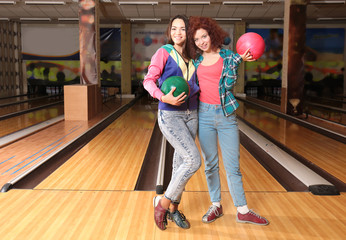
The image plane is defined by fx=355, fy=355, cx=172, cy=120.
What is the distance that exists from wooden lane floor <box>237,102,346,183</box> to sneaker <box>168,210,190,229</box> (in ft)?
5.50

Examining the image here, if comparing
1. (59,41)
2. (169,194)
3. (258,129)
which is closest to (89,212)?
(169,194)

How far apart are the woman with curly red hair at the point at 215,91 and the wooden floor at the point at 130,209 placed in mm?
330

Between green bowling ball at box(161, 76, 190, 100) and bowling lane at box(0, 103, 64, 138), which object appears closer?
green bowling ball at box(161, 76, 190, 100)

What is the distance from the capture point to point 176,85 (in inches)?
72.6

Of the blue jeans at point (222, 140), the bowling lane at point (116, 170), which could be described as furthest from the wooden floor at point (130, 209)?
the blue jeans at point (222, 140)

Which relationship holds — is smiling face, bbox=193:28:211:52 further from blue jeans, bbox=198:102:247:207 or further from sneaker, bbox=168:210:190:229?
sneaker, bbox=168:210:190:229

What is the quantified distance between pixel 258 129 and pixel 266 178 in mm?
2719

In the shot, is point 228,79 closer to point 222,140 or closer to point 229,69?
point 229,69

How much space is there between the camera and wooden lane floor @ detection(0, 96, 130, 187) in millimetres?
3389

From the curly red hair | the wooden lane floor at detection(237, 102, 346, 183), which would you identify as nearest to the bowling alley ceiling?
the wooden lane floor at detection(237, 102, 346, 183)

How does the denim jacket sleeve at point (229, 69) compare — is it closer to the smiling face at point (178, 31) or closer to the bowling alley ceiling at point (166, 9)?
the smiling face at point (178, 31)

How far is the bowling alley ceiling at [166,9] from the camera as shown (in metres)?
9.02

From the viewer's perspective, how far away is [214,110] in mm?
2033

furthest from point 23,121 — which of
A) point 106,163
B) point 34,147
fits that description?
point 106,163
